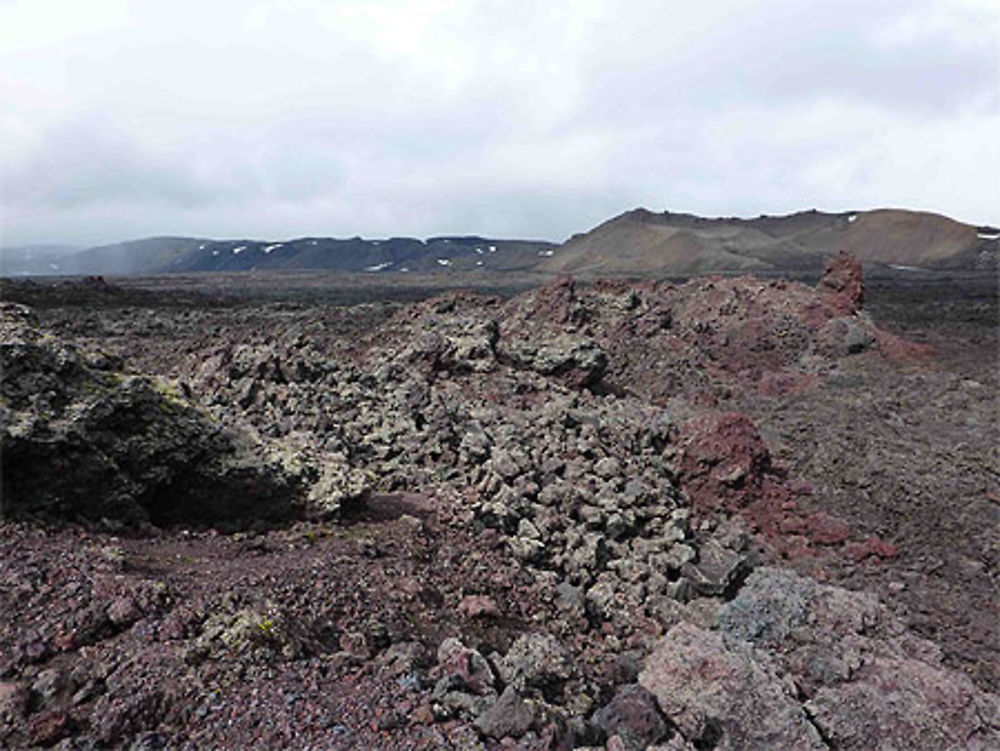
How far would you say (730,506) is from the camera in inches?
385

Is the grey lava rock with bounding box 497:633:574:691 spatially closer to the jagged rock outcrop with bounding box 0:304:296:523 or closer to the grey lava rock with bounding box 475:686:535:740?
the grey lava rock with bounding box 475:686:535:740

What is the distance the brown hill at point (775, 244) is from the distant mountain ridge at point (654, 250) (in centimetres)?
18

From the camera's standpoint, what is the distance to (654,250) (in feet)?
372

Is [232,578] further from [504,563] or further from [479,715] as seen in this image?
[504,563]

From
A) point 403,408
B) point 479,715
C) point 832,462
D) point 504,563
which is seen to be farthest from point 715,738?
point 832,462

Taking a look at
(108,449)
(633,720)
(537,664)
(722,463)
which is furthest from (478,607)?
(722,463)

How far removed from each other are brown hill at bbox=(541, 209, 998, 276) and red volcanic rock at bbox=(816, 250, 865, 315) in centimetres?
6596

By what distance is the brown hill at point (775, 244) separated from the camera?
325 ft

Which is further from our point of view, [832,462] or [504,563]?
[832,462]

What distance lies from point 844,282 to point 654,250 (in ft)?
299

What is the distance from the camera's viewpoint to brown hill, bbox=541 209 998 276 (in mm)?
99062

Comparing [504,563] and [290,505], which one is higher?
[290,505]

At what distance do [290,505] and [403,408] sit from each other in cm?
359

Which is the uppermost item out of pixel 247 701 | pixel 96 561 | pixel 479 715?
pixel 96 561
